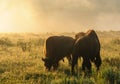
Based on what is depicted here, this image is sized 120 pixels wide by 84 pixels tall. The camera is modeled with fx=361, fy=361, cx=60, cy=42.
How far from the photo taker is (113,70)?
13375mm

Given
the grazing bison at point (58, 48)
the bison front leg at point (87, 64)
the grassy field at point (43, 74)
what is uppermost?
the grazing bison at point (58, 48)

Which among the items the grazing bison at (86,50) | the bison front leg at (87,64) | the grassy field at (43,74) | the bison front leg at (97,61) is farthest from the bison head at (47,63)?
the bison front leg at (97,61)

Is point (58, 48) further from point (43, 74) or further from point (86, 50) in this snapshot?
A: point (43, 74)

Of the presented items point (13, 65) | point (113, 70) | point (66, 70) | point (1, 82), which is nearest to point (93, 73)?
point (113, 70)

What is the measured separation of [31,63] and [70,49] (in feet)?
7.59

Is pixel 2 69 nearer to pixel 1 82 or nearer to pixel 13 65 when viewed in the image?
pixel 13 65

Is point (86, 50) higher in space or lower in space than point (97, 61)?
higher

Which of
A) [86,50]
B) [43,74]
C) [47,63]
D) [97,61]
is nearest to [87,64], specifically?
[86,50]

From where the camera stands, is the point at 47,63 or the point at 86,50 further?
the point at 47,63

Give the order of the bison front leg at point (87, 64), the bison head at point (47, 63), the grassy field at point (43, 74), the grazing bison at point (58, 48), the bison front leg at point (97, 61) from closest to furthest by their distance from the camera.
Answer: the grassy field at point (43, 74) → the bison front leg at point (87, 64) → the bison front leg at point (97, 61) → the bison head at point (47, 63) → the grazing bison at point (58, 48)

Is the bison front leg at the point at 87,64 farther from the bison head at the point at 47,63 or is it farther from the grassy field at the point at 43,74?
the bison head at the point at 47,63

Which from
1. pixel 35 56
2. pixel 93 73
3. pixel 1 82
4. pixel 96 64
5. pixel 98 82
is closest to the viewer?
pixel 98 82

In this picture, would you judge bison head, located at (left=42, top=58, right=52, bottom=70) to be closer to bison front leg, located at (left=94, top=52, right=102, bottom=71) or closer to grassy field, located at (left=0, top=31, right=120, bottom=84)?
grassy field, located at (left=0, top=31, right=120, bottom=84)

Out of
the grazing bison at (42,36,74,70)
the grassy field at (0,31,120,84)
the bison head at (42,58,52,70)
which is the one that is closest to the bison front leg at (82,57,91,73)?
the grassy field at (0,31,120,84)
